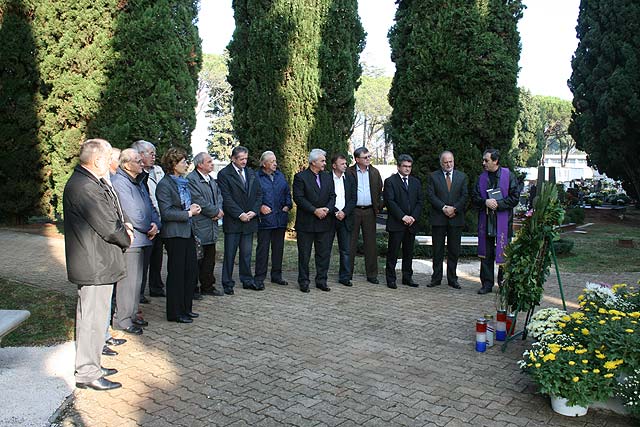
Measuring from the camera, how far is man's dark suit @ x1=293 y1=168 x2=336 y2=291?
311 inches

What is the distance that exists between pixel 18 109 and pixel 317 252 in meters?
9.21

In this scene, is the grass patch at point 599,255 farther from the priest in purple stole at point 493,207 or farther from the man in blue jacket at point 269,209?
the man in blue jacket at point 269,209

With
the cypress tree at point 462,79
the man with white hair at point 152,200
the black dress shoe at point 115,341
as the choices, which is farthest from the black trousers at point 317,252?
the cypress tree at point 462,79

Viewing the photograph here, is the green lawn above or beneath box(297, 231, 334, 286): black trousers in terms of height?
beneath

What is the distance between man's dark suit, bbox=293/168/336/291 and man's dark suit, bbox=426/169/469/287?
151 cm

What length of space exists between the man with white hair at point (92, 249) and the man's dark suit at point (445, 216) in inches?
195

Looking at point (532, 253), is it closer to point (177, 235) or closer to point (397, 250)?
point (397, 250)

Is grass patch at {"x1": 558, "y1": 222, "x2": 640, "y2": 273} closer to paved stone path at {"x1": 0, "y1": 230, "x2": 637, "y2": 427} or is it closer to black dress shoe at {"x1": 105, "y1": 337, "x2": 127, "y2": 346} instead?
paved stone path at {"x1": 0, "y1": 230, "x2": 637, "y2": 427}

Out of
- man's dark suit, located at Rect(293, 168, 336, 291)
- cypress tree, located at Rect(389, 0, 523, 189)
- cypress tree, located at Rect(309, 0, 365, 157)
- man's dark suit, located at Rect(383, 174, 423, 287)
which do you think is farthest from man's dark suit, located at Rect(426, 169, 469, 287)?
cypress tree, located at Rect(309, 0, 365, 157)

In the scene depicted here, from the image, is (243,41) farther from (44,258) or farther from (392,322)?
(392,322)

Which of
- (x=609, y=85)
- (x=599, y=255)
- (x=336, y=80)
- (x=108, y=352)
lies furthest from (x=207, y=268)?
(x=609, y=85)

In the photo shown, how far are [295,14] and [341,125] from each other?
9.52 feet

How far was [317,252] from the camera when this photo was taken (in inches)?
319

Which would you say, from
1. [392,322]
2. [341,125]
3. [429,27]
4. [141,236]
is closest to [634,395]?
[392,322]
